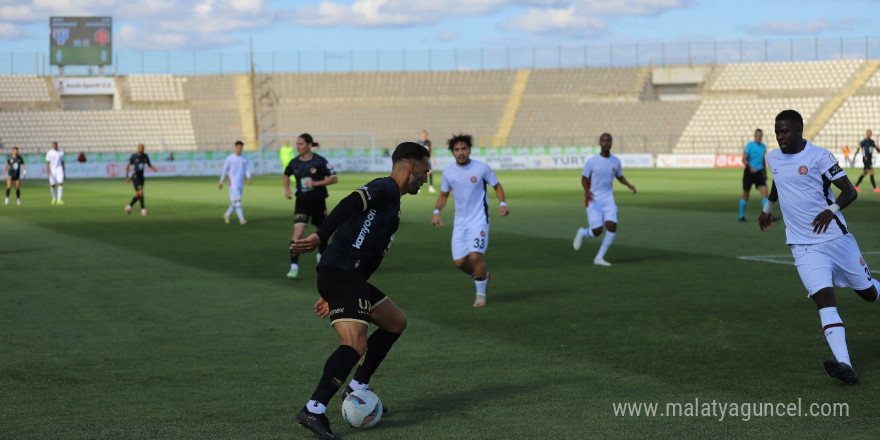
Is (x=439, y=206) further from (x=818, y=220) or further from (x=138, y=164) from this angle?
(x=138, y=164)

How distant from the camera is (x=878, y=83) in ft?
235

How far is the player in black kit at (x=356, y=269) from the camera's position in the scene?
6570 millimetres

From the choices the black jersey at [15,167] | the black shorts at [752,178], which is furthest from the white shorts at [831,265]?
the black jersey at [15,167]

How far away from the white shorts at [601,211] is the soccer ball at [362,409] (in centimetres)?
1068

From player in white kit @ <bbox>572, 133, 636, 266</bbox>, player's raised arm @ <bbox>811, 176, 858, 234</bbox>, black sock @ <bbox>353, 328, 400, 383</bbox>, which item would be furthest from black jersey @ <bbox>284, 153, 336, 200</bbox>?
player's raised arm @ <bbox>811, 176, 858, 234</bbox>

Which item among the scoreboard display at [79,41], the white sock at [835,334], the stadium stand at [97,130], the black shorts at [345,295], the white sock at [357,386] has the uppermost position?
the scoreboard display at [79,41]

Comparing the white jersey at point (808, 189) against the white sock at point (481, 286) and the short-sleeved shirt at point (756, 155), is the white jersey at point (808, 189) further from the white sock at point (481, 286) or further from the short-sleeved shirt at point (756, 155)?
the short-sleeved shirt at point (756, 155)

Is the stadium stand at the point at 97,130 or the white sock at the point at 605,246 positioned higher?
the stadium stand at the point at 97,130

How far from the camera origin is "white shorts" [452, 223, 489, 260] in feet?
41.7

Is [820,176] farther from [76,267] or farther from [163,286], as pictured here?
[76,267]

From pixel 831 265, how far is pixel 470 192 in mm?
5334

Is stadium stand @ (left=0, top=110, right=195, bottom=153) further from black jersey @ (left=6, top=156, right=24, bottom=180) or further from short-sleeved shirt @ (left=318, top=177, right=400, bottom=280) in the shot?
short-sleeved shirt @ (left=318, top=177, right=400, bottom=280)

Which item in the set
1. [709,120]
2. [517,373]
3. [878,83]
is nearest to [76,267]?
[517,373]

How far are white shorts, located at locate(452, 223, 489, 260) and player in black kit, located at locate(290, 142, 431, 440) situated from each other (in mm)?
5586
